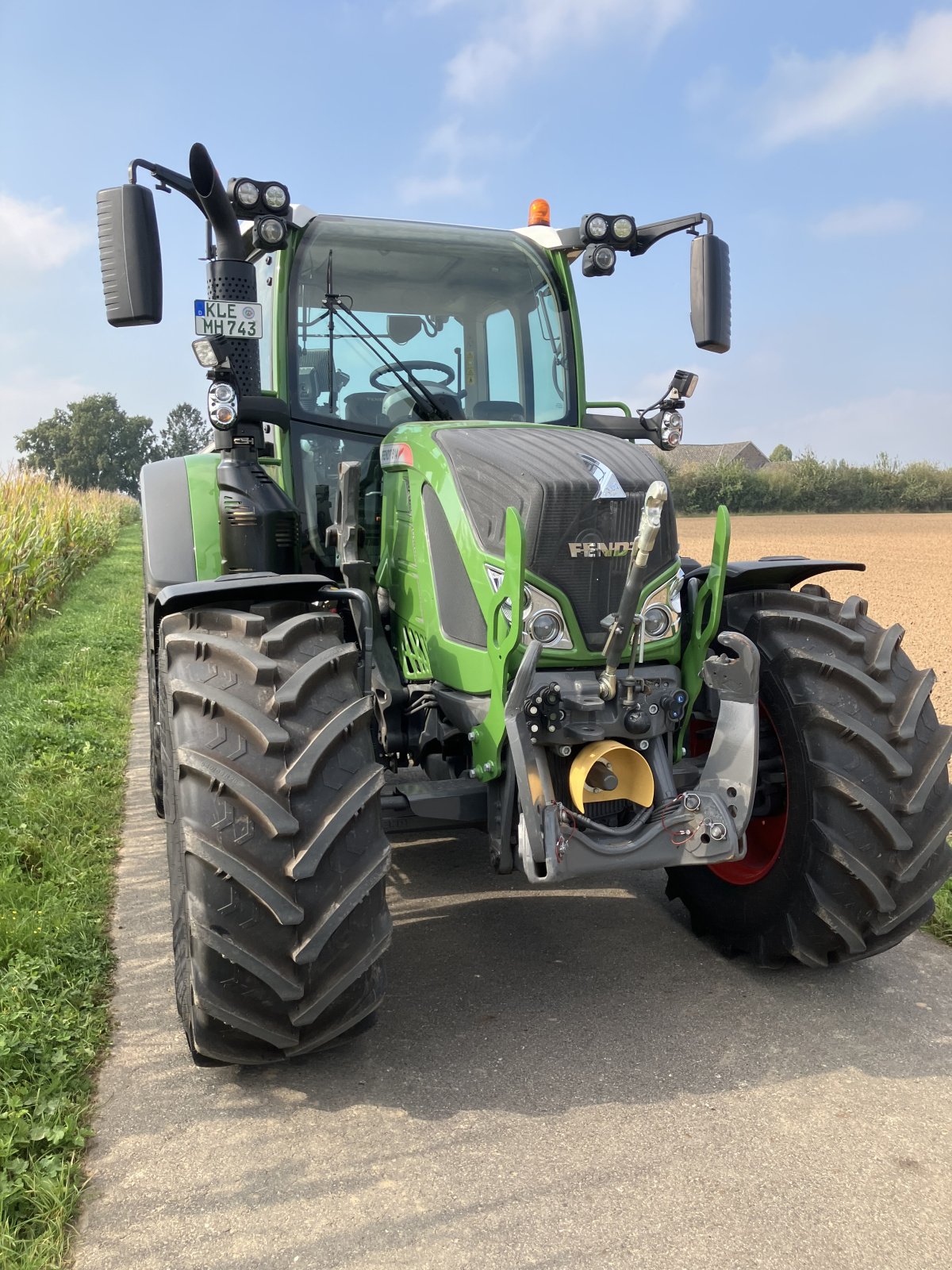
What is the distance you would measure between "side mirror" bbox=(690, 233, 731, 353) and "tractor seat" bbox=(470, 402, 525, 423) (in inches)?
29.7

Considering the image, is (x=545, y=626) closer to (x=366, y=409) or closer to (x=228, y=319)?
Answer: (x=366, y=409)

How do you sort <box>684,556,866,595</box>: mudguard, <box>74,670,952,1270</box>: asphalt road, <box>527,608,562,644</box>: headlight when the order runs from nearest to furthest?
1. <box>74,670,952,1270</box>: asphalt road
2. <box>527,608,562,644</box>: headlight
3. <box>684,556,866,595</box>: mudguard

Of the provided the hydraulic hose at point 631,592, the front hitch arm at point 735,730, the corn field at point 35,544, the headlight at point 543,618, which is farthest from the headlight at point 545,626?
the corn field at point 35,544

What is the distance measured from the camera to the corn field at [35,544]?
9.62 meters

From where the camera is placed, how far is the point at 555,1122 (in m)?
2.53

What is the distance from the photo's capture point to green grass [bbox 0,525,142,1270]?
226cm

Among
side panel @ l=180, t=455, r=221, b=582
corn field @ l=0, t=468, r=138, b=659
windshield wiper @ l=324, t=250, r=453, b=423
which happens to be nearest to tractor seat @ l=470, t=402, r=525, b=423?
windshield wiper @ l=324, t=250, r=453, b=423

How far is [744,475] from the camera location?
51.2 meters

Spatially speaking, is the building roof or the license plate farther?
the building roof

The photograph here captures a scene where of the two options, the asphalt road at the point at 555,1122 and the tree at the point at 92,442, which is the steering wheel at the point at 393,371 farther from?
the tree at the point at 92,442

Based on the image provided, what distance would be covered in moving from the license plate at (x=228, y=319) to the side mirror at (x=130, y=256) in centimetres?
35

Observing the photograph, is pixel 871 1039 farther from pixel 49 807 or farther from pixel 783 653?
pixel 49 807

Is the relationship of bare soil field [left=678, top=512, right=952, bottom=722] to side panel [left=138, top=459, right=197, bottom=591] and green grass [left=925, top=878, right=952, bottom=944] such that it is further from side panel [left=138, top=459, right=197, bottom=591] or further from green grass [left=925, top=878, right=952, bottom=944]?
side panel [left=138, top=459, right=197, bottom=591]

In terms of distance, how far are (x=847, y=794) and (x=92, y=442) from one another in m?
78.2
